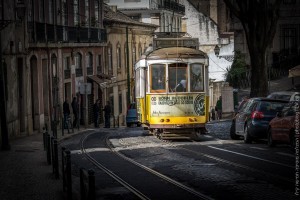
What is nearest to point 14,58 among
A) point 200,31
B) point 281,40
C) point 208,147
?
point 208,147

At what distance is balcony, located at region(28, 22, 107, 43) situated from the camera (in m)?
40.5

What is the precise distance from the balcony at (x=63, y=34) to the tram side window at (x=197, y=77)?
41.0 ft

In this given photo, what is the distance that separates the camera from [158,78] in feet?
97.6

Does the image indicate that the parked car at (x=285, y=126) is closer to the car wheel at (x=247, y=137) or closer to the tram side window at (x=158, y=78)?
the car wheel at (x=247, y=137)

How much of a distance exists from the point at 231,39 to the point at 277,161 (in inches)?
2264

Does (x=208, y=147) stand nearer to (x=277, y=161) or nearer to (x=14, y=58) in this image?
(x=277, y=161)

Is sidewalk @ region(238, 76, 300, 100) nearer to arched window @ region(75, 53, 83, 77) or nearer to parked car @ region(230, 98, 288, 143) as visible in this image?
arched window @ region(75, 53, 83, 77)

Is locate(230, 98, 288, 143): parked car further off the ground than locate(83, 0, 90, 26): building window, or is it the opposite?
locate(83, 0, 90, 26): building window

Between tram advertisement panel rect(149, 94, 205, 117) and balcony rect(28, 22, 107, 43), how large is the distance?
12.1m

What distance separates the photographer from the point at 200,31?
86938 mm

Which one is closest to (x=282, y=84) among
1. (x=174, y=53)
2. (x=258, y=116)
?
(x=174, y=53)

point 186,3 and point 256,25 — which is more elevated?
point 186,3

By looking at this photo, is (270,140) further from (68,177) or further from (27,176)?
(68,177)

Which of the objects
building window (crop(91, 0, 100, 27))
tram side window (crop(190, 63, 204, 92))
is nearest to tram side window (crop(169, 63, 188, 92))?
tram side window (crop(190, 63, 204, 92))
